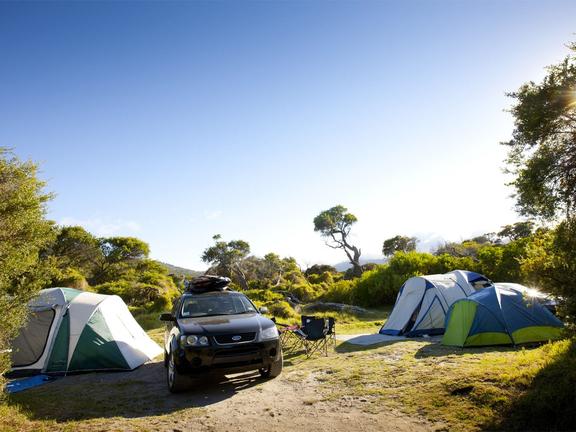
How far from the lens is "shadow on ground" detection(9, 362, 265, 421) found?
598 cm

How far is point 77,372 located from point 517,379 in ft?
29.1

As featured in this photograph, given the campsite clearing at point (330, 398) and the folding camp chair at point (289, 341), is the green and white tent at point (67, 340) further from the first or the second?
the folding camp chair at point (289, 341)

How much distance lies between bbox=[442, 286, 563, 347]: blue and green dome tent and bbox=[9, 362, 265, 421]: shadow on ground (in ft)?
17.2

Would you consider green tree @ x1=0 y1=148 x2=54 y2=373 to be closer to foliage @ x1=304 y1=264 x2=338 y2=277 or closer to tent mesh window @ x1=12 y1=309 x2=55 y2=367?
tent mesh window @ x1=12 y1=309 x2=55 y2=367

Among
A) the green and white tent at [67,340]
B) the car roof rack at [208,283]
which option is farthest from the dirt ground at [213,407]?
the car roof rack at [208,283]

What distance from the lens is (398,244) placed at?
5725 cm

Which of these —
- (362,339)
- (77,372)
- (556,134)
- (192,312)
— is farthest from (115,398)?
(556,134)

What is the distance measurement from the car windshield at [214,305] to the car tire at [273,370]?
48.4 inches

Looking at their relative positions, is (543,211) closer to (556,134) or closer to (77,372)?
(556,134)

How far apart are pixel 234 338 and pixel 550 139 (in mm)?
5846

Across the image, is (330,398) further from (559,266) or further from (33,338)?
(33,338)

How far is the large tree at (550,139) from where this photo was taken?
213 inches

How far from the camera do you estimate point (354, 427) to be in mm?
4793

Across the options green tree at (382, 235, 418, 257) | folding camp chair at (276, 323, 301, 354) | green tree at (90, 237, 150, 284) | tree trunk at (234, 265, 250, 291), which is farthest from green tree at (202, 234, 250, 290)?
folding camp chair at (276, 323, 301, 354)
